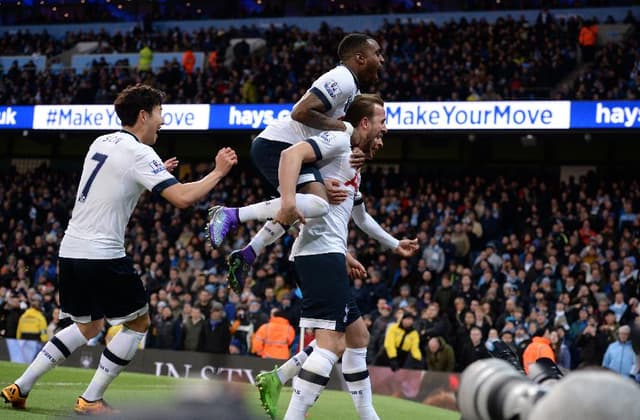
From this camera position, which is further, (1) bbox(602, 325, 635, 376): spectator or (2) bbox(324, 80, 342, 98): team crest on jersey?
(1) bbox(602, 325, 635, 376): spectator

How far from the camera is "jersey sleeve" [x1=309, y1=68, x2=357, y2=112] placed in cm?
626

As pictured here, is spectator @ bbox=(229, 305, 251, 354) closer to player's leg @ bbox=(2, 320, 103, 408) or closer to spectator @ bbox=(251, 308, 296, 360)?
spectator @ bbox=(251, 308, 296, 360)

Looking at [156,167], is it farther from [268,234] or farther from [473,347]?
[473,347]

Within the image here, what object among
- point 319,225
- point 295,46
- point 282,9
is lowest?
point 319,225

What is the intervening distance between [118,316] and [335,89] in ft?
7.00

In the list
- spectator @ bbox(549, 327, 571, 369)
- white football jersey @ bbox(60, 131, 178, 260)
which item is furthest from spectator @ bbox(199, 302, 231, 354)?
white football jersey @ bbox(60, 131, 178, 260)

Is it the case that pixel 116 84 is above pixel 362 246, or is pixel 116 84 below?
above

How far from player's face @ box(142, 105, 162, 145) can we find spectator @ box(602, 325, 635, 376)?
29.2ft

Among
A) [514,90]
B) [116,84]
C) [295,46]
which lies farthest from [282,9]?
[514,90]

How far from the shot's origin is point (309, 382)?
557 cm

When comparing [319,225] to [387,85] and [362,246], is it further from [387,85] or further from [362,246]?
[387,85]

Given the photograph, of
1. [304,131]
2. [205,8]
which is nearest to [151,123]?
[304,131]

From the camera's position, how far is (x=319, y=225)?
5.86m

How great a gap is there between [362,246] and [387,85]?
18.2 feet
